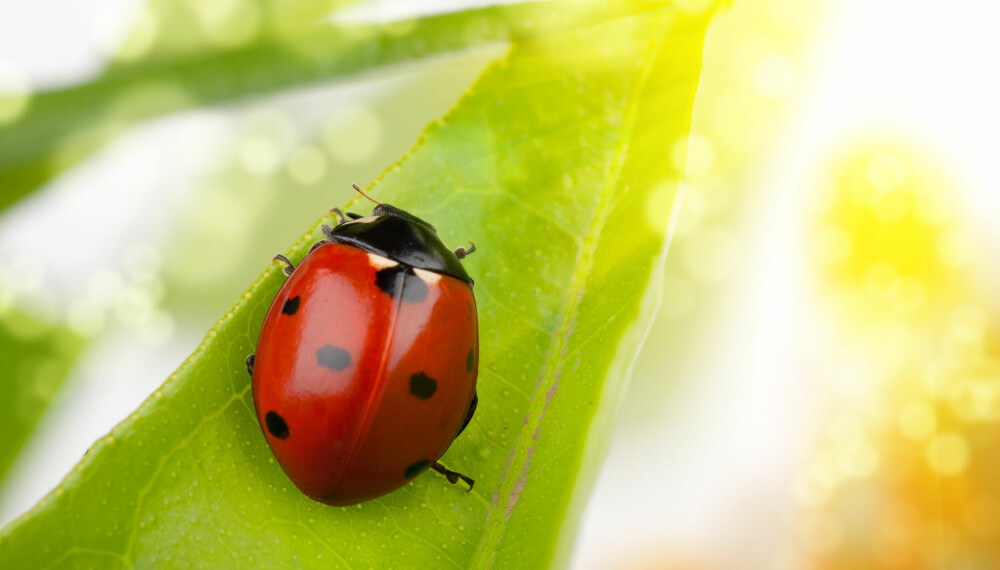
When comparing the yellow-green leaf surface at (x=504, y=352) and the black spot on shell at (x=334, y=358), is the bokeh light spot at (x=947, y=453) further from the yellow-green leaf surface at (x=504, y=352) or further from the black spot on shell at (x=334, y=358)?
the black spot on shell at (x=334, y=358)

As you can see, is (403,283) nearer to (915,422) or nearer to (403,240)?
(403,240)

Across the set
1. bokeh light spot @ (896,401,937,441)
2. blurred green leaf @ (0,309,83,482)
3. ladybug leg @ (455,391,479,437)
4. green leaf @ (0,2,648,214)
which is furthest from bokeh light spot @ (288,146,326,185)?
bokeh light spot @ (896,401,937,441)

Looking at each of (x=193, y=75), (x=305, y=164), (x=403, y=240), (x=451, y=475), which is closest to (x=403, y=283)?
(x=403, y=240)

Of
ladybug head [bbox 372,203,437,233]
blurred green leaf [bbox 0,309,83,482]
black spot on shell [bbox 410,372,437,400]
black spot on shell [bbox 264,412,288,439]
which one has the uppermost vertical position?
ladybug head [bbox 372,203,437,233]

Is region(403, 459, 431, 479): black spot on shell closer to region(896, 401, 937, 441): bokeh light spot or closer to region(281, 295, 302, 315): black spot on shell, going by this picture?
region(281, 295, 302, 315): black spot on shell

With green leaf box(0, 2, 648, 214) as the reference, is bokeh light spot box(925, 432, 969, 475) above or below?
above

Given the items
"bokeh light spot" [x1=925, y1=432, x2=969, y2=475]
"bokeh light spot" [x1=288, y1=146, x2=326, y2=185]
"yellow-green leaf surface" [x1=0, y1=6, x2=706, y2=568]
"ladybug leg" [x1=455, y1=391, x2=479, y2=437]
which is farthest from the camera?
"bokeh light spot" [x1=925, y1=432, x2=969, y2=475]

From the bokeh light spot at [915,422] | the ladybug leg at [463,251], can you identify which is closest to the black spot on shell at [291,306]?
the ladybug leg at [463,251]
